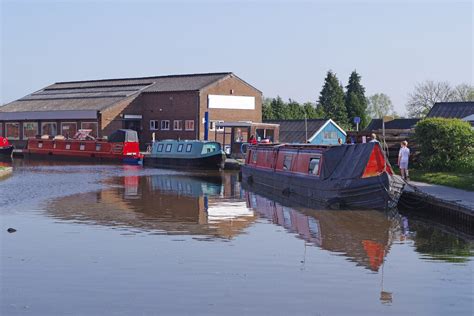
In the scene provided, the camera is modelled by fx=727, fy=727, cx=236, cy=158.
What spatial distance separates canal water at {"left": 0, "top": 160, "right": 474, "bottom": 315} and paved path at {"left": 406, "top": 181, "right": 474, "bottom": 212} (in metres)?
0.82

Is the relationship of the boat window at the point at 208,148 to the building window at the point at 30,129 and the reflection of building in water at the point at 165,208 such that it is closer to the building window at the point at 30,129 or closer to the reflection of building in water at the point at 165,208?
the reflection of building in water at the point at 165,208

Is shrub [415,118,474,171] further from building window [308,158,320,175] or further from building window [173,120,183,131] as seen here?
building window [173,120,183,131]

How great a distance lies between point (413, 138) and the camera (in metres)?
24.7

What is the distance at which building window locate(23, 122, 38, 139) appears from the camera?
5731 centimetres

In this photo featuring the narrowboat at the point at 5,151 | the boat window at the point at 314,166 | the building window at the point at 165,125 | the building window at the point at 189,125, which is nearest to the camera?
the boat window at the point at 314,166

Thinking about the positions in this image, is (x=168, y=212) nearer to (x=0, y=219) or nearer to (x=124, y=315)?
(x=0, y=219)

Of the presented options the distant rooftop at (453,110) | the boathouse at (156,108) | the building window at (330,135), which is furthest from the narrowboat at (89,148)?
the distant rooftop at (453,110)

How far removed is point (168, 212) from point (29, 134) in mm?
42087

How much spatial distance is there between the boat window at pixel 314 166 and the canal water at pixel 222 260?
4.29ft

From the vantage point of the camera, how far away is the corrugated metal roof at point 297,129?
4316cm

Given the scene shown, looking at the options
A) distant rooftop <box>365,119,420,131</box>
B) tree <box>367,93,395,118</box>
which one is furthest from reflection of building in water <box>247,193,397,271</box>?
tree <box>367,93,395,118</box>

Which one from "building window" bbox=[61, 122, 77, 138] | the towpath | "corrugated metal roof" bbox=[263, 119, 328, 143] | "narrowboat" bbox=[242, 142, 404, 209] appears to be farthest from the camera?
"building window" bbox=[61, 122, 77, 138]

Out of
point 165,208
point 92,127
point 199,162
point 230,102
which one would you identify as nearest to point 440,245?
point 165,208

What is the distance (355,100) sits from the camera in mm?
67500
